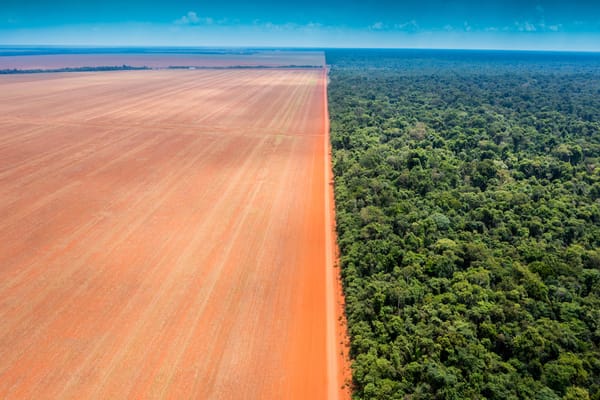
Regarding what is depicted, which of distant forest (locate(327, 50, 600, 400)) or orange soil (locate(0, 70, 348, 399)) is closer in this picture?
distant forest (locate(327, 50, 600, 400))

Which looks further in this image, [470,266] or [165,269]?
[165,269]

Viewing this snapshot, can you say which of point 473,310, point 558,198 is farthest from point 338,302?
point 558,198

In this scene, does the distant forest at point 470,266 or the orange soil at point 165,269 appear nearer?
the distant forest at point 470,266

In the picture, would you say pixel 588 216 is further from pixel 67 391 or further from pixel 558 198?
pixel 67 391

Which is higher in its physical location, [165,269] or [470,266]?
[470,266]
